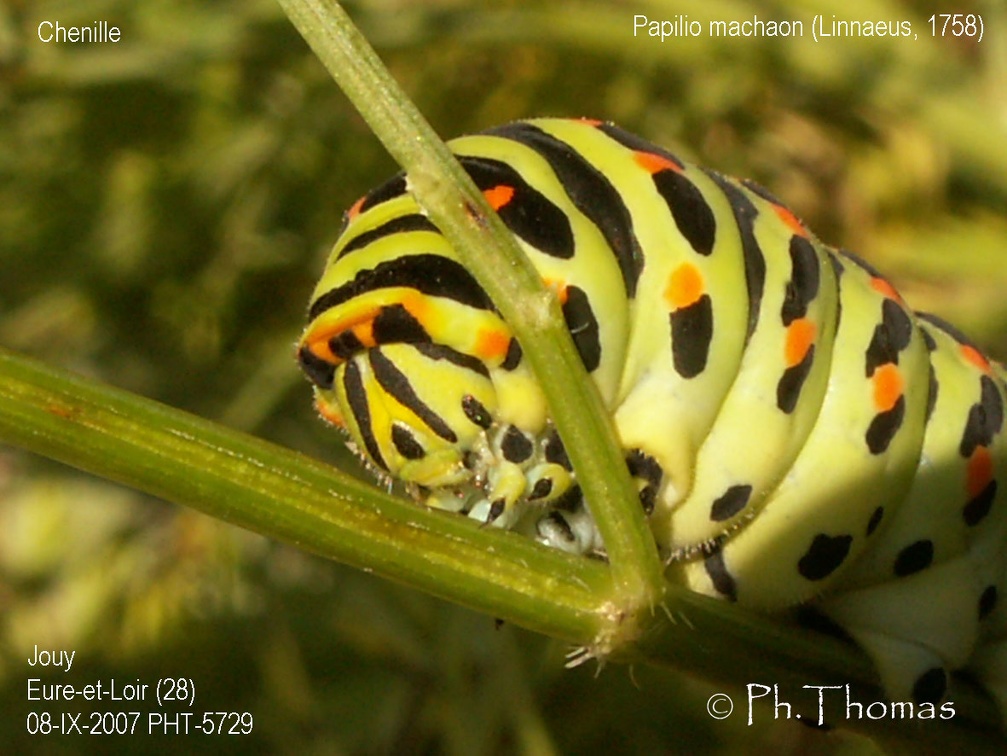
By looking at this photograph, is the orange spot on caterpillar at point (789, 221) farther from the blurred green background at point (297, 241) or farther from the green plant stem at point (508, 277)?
the blurred green background at point (297, 241)

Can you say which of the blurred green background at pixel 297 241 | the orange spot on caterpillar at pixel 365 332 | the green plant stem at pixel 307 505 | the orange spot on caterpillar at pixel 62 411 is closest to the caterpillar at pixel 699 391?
the orange spot on caterpillar at pixel 365 332

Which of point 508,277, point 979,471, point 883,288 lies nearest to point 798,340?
point 883,288

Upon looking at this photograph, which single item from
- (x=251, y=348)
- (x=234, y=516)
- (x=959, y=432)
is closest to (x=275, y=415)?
(x=251, y=348)

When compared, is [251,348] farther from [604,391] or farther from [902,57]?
[604,391]

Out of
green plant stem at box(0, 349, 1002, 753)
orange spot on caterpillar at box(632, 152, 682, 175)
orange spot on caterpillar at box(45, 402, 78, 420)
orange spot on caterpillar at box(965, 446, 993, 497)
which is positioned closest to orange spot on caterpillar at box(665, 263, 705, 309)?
orange spot on caterpillar at box(632, 152, 682, 175)

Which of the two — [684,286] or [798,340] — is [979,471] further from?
[684,286]

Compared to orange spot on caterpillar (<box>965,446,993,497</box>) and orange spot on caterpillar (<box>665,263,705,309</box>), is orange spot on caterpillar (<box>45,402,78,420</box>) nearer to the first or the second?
orange spot on caterpillar (<box>665,263,705,309</box>)
